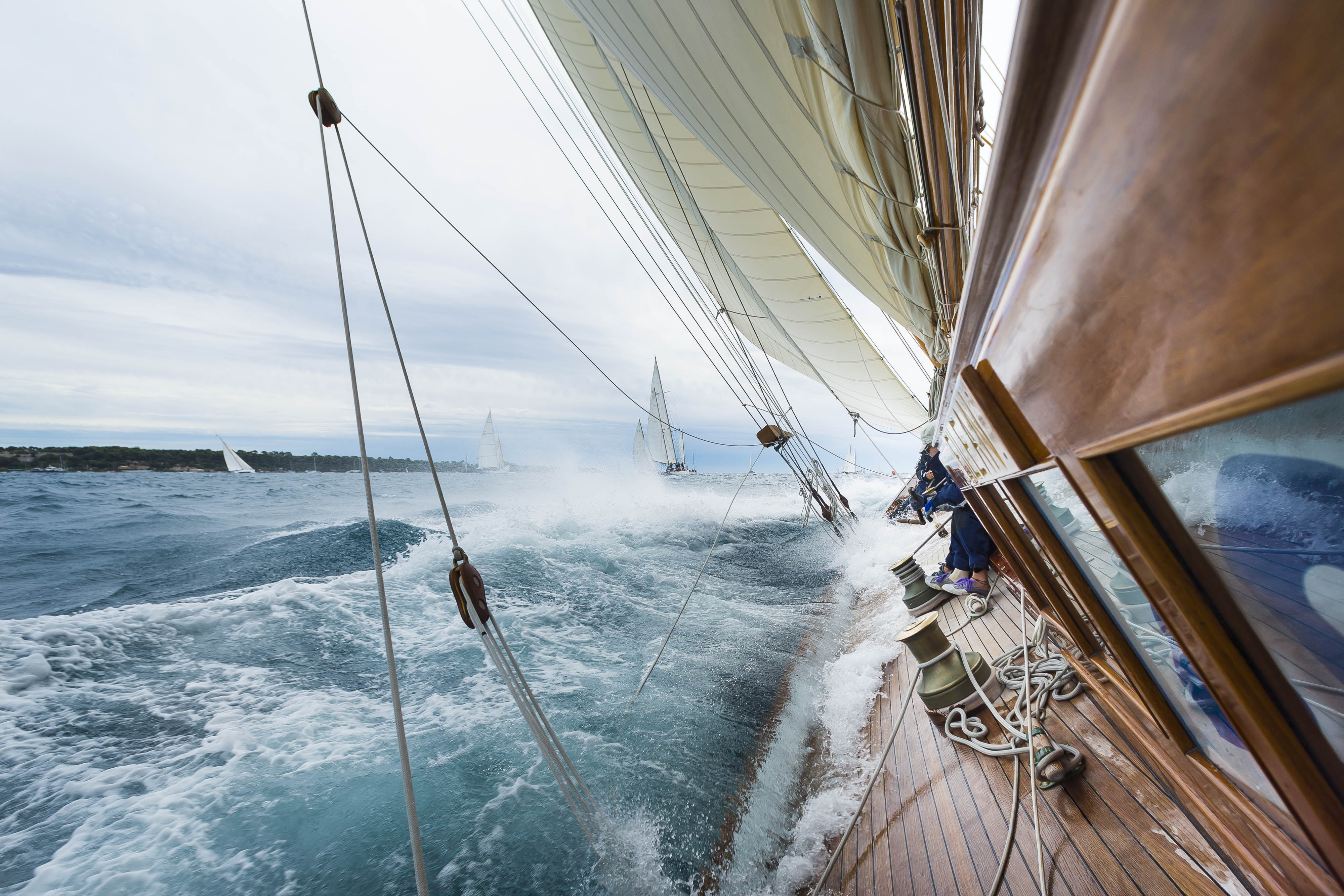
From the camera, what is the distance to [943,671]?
262 cm

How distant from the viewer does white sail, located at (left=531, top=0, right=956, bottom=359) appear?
1975 mm

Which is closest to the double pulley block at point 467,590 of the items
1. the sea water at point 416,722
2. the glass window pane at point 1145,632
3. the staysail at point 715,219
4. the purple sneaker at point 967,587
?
the sea water at point 416,722

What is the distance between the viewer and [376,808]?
10.7 ft

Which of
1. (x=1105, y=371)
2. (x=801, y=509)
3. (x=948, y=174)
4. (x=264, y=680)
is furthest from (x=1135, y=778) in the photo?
(x=801, y=509)

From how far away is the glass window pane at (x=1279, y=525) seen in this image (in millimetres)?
598

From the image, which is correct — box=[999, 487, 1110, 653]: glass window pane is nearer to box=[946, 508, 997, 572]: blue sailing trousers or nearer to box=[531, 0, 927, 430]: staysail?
box=[946, 508, 997, 572]: blue sailing trousers

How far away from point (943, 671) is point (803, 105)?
3.00m

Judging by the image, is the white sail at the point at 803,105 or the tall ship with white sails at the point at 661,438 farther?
the tall ship with white sails at the point at 661,438

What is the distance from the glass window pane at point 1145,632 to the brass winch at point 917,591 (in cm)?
277

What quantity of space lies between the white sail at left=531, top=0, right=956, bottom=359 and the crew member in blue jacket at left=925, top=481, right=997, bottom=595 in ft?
5.37

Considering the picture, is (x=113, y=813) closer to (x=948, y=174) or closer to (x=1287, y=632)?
(x=1287, y=632)

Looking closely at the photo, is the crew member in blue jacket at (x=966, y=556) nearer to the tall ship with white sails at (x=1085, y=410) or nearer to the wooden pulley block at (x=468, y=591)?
the tall ship with white sails at (x=1085, y=410)

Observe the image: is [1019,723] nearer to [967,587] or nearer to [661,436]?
[967,587]

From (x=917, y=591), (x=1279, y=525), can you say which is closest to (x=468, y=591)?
(x=1279, y=525)
